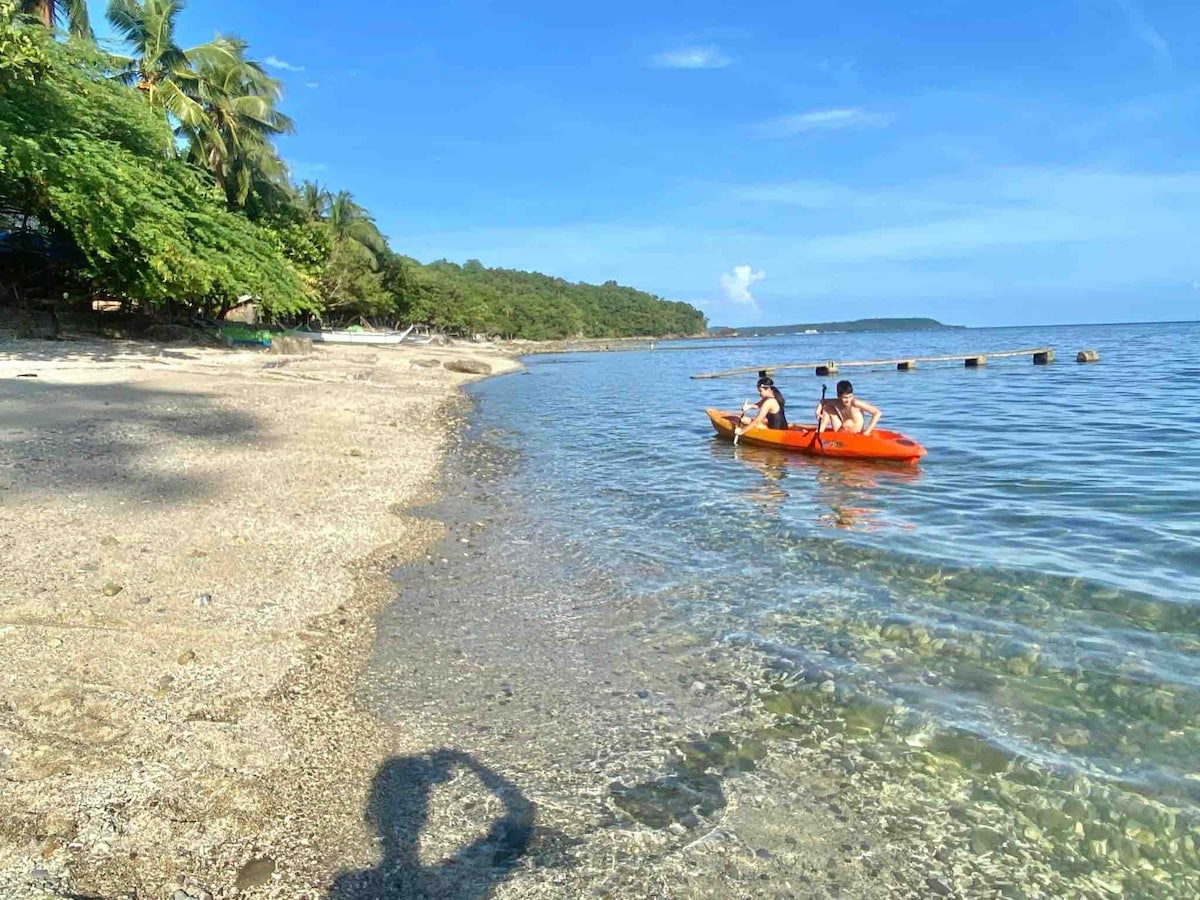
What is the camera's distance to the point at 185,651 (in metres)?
4.29

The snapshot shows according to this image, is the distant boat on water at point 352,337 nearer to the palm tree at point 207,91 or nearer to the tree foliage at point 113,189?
the palm tree at point 207,91

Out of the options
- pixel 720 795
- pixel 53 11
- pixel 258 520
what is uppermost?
pixel 53 11

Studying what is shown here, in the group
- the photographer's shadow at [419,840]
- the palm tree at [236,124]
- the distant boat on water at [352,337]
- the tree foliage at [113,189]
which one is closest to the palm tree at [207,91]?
the palm tree at [236,124]

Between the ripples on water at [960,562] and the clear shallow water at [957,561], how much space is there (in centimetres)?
2

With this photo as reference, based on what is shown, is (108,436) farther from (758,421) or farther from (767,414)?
(767,414)

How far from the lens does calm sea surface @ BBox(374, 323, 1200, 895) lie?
3891 mm

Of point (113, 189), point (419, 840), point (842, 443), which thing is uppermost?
point (113, 189)

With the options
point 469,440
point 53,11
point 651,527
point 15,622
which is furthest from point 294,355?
point 15,622

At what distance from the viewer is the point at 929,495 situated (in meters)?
9.84

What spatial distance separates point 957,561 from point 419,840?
562 cm

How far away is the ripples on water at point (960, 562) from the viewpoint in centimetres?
434

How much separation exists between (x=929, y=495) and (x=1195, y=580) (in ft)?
12.2

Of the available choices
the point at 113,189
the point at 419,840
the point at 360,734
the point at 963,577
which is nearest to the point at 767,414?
the point at 963,577

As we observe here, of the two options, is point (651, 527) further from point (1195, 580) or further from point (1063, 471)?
point (1063, 471)
